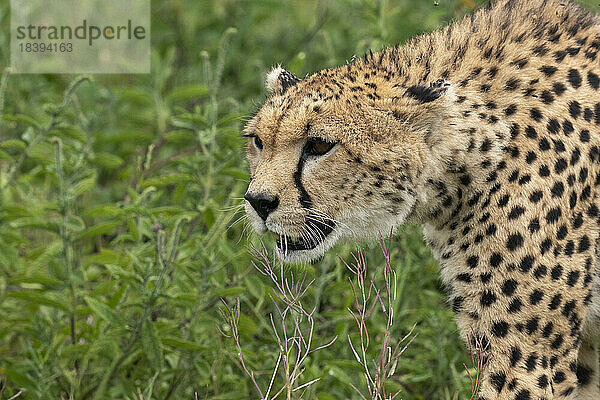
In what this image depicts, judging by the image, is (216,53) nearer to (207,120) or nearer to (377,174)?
(207,120)

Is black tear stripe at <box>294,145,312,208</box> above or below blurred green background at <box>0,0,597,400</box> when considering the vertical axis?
above

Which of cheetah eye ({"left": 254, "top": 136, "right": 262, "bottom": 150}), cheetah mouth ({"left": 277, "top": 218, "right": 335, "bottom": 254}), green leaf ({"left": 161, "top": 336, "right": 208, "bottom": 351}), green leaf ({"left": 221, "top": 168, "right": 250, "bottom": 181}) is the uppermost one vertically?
cheetah eye ({"left": 254, "top": 136, "right": 262, "bottom": 150})

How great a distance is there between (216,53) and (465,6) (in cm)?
185

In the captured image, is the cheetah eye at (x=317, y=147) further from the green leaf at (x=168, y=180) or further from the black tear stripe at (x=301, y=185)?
the green leaf at (x=168, y=180)

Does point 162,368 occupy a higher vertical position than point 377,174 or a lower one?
lower

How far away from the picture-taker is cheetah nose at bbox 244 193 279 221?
123 inches

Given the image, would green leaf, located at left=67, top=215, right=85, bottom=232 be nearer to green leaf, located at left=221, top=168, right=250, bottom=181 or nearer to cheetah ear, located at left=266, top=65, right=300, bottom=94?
green leaf, located at left=221, top=168, right=250, bottom=181

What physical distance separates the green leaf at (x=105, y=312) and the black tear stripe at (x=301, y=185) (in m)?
1.00

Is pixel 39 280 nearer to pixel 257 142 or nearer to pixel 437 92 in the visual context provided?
pixel 257 142

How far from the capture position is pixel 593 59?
3.38 meters

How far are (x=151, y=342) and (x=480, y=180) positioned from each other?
4.75ft

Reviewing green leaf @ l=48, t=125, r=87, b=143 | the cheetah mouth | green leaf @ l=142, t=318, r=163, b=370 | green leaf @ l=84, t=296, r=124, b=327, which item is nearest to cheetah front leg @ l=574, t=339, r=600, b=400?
the cheetah mouth

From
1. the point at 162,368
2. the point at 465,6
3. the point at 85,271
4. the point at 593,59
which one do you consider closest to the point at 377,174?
the point at 593,59

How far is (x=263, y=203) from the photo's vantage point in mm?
3152
